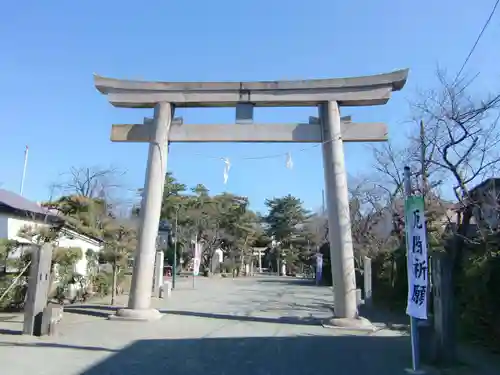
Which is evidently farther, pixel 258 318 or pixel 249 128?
pixel 258 318

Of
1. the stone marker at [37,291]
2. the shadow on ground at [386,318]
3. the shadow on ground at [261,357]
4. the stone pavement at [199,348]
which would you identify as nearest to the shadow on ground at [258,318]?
the stone pavement at [199,348]

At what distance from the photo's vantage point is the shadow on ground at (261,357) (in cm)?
757

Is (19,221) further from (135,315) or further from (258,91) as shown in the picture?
(258,91)

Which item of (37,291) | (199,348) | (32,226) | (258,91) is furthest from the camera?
(32,226)

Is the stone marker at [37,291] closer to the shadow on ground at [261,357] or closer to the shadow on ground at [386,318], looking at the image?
the shadow on ground at [261,357]

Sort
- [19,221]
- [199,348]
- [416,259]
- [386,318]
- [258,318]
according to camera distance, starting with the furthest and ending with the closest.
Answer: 1. [19,221]
2. [386,318]
3. [258,318]
4. [199,348]
5. [416,259]

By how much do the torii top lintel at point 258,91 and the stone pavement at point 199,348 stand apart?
6544 mm

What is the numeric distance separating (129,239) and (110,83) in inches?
277

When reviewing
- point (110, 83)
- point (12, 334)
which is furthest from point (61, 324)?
point (110, 83)

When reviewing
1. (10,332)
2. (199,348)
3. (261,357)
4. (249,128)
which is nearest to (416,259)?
(261,357)

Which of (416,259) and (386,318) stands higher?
(416,259)

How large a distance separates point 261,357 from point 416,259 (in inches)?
132

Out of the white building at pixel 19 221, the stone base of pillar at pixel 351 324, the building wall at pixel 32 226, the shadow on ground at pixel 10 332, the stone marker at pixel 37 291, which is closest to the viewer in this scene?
the stone marker at pixel 37 291

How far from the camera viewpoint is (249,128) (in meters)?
14.2
